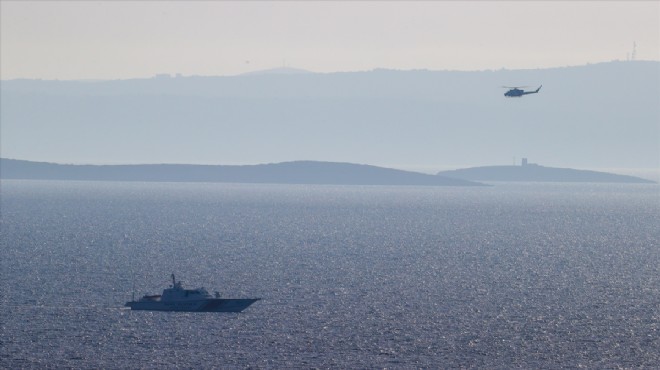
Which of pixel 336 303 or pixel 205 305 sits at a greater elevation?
pixel 205 305

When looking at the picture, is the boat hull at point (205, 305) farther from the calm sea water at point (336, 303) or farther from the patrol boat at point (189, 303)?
the calm sea water at point (336, 303)

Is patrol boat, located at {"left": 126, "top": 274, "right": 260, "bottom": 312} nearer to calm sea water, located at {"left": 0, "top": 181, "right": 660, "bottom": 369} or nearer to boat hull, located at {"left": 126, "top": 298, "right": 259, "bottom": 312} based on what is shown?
boat hull, located at {"left": 126, "top": 298, "right": 259, "bottom": 312}

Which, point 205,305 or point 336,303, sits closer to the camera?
point 205,305

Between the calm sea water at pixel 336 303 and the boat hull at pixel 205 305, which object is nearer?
the calm sea water at pixel 336 303

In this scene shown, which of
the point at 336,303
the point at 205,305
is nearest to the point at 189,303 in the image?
the point at 205,305

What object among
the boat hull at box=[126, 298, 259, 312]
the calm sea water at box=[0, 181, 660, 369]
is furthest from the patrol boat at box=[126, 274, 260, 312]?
the calm sea water at box=[0, 181, 660, 369]

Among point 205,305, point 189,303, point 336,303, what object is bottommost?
point 336,303

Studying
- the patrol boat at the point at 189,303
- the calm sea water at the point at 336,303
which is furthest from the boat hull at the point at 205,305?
the calm sea water at the point at 336,303

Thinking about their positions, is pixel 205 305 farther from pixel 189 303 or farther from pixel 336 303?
pixel 336 303

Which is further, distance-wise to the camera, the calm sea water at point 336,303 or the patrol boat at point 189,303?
the patrol boat at point 189,303
